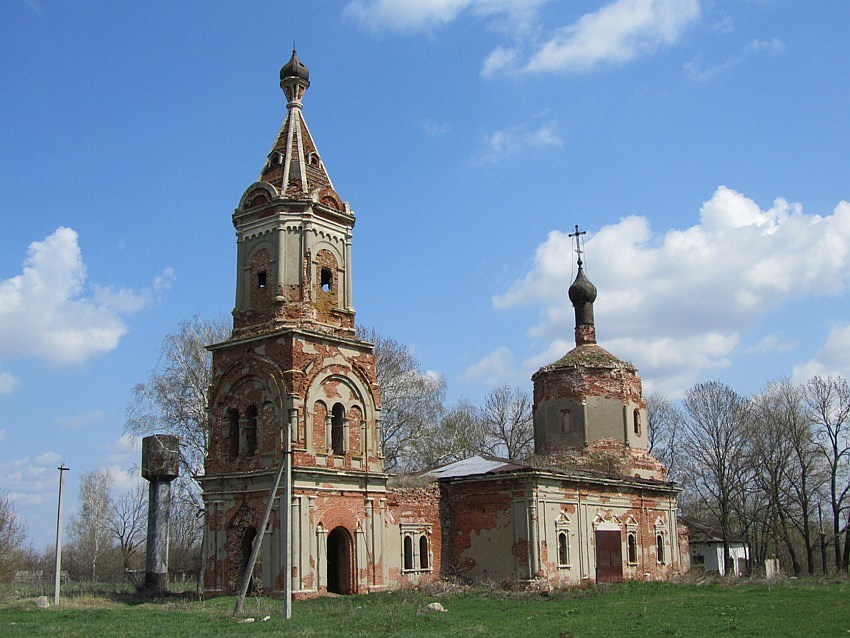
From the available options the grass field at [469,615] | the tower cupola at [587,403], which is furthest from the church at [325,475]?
the tower cupola at [587,403]

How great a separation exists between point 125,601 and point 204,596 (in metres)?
2.10

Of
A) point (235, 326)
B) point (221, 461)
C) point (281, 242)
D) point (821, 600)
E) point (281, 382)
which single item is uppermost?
point (281, 242)

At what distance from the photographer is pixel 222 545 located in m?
23.2

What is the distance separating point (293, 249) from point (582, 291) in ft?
52.0

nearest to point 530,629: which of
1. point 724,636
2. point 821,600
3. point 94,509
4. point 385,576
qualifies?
point 724,636

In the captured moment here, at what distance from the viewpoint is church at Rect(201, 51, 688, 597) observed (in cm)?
2277

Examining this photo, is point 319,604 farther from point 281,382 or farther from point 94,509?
point 94,509

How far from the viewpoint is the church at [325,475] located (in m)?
22.8

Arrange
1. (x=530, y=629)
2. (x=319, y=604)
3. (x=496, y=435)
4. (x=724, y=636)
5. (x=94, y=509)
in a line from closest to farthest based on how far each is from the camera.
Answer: (x=724, y=636), (x=530, y=629), (x=319, y=604), (x=496, y=435), (x=94, y=509)

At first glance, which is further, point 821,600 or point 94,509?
point 94,509

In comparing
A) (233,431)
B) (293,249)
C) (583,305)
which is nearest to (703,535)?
(583,305)

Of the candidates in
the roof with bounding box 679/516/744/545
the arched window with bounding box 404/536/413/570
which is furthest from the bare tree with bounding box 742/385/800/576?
the arched window with bounding box 404/536/413/570

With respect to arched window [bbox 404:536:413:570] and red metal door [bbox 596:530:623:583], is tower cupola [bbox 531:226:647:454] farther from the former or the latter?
arched window [bbox 404:536:413:570]

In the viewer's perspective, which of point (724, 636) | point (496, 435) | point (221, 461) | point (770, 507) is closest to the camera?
point (724, 636)
